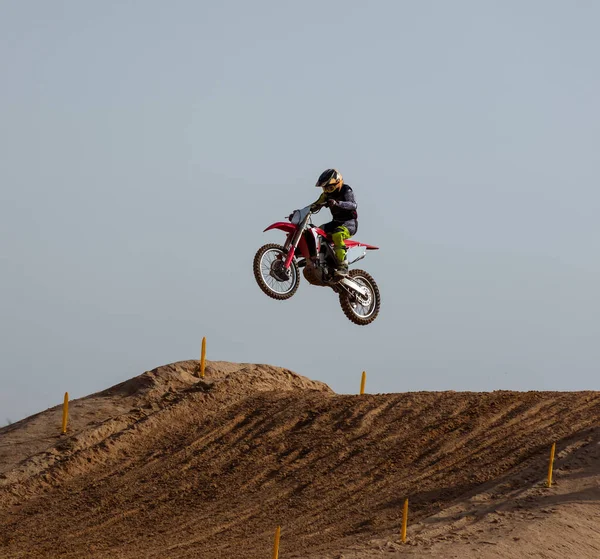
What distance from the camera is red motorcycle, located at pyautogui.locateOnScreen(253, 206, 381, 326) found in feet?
57.0

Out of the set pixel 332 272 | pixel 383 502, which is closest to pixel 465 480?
pixel 383 502

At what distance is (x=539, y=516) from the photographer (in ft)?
49.9

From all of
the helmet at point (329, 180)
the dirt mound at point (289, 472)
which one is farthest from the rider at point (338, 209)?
the dirt mound at point (289, 472)

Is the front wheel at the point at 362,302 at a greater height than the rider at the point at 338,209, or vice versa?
the rider at the point at 338,209

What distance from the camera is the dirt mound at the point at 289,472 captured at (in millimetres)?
15484

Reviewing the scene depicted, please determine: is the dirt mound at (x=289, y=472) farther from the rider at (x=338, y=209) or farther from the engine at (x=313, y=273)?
the rider at (x=338, y=209)

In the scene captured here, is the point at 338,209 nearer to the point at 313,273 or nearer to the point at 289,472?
the point at 313,273

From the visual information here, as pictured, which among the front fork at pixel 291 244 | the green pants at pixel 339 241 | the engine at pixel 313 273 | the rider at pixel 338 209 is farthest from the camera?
the green pants at pixel 339 241

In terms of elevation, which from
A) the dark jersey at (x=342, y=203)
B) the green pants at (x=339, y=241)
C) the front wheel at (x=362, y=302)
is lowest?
the front wheel at (x=362, y=302)

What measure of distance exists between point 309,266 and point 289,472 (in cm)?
444

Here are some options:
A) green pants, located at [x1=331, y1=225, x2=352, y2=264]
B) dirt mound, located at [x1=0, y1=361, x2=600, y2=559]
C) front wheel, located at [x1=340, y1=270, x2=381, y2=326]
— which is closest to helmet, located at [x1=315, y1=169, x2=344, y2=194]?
green pants, located at [x1=331, y1=225, x2=352, y2=264]

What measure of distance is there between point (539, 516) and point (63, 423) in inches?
520

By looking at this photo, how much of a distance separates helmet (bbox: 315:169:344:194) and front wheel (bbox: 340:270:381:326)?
81.2 inches

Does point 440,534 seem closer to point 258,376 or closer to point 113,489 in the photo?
point 113,489
